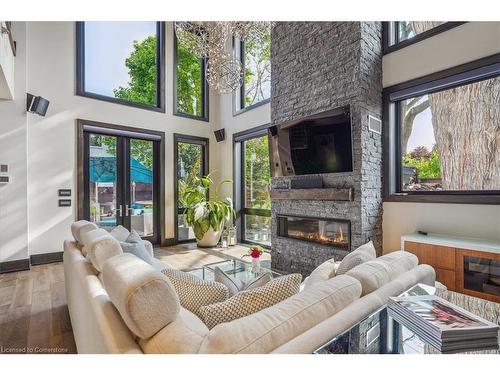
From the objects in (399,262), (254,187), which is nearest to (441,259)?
(399,262)

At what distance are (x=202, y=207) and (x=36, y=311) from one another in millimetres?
3424

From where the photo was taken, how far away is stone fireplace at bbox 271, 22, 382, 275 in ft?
12.0

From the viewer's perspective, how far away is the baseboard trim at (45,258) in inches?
180

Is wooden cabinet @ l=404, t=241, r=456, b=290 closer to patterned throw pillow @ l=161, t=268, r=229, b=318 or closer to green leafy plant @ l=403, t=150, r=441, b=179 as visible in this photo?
green leafy plant @ l=403, t=150, r=441, b=179

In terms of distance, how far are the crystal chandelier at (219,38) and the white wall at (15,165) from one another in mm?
2788

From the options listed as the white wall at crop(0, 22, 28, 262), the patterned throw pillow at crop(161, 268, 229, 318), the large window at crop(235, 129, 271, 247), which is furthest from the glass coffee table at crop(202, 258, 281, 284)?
the white wall at crop(0, 22, 28, 262)

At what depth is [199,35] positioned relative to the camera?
11.4 ft

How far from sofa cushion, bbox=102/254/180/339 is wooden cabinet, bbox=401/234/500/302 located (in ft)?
9.66

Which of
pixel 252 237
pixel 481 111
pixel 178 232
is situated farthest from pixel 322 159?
pixel 178 232

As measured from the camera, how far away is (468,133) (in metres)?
3.29

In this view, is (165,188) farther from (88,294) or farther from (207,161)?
(88,294)

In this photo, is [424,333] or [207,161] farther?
[207,161]
